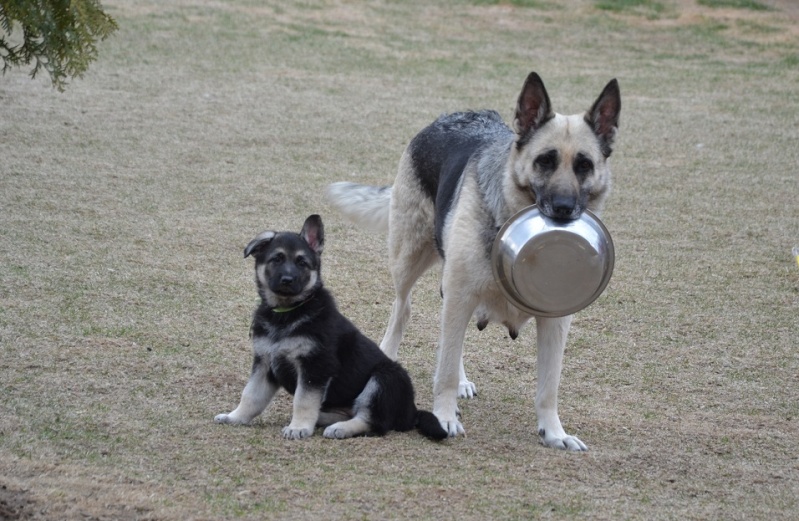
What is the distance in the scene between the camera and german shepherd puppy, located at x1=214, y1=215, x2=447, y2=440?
5559mm

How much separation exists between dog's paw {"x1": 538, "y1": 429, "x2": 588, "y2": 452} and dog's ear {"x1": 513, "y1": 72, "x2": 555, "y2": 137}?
1599 mm

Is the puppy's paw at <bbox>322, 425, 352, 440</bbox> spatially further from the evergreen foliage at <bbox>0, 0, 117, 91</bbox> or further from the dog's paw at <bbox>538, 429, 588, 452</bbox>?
the evergreen foliage at <bbox>0, 0, 117, 91</bbox>

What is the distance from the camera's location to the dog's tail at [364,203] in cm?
756

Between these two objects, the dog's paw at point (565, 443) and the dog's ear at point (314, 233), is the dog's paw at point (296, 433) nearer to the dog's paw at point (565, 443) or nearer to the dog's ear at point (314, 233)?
the dog's ear at point (314, 233)

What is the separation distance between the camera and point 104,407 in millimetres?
5773

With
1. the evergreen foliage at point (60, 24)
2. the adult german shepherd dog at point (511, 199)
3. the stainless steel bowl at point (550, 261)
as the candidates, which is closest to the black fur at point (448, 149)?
the adult german shepherd dog at point (511, 199)

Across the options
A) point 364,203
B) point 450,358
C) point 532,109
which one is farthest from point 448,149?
point 450,358

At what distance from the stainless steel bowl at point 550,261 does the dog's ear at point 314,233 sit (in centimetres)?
102

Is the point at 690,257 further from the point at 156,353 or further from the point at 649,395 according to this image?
the point at 156,353

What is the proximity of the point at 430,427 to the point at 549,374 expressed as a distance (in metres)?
0.74

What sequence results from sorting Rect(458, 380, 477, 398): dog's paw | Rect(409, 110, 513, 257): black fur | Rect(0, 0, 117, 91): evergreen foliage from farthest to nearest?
Rect(458, 380, 477, 398): dog's paw → Rect(409, 110, 513, 257): black fur → Rect(0, 0, 117, 91): evergreen foliage

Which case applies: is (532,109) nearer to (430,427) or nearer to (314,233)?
(314,233)

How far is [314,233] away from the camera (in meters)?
6.00

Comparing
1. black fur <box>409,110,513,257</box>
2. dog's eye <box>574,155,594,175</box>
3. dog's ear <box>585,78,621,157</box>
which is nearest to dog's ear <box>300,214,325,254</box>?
black fur <box>409,110,513,257</box>
